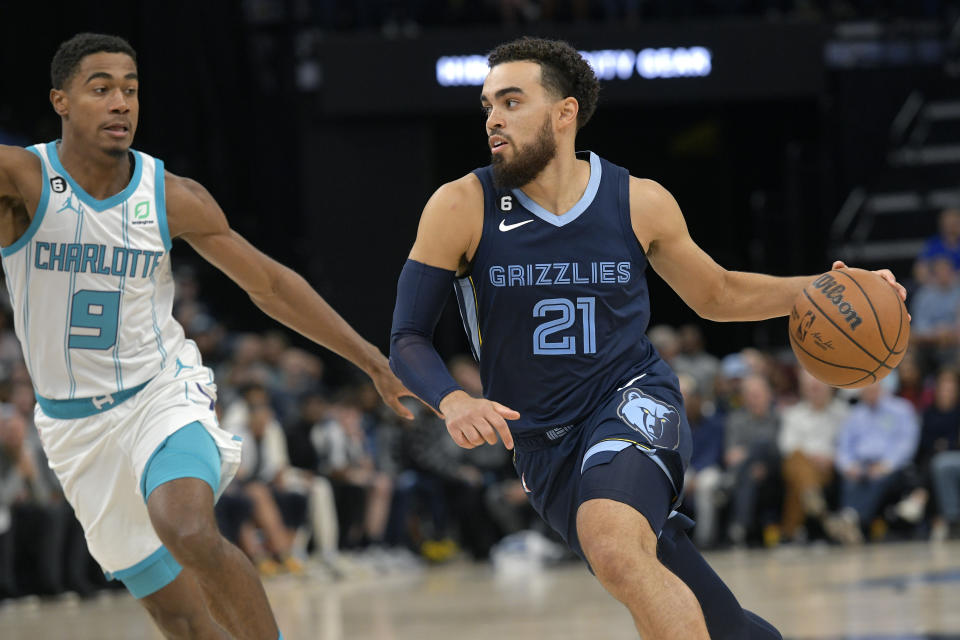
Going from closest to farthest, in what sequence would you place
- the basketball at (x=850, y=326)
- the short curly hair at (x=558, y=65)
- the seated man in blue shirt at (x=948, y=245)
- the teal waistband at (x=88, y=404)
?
1. the short curly hair at (x=558, y=65)
2. the basketball at (x=850, y=326)
3. the teal waistband at (x=88, y=404)
4. the seated man in blue shirt at (x=948, y=245)

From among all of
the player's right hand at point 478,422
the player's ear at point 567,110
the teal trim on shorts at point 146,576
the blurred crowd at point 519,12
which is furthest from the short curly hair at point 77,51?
the blurred crowd at point 519,12

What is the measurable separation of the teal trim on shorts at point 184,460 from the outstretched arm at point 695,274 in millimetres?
1620

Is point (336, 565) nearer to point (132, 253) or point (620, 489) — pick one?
point (132, 253)

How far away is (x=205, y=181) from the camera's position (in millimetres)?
18922

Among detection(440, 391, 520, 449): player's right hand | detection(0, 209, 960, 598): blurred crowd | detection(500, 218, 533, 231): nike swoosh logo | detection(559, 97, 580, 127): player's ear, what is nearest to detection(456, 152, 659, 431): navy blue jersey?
detection(500, 218, 533, 231): nike swoosh logo

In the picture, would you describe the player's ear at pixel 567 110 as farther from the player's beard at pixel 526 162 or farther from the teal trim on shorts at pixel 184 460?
the teal trim on shorts at pixel 184 460

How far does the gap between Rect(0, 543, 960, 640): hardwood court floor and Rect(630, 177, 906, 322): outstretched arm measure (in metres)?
2.75

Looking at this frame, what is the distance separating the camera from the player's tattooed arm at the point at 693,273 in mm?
4367

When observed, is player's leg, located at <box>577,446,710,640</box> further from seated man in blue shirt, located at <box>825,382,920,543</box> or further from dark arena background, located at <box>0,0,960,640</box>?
seated man in blue shirt, located at <box>825,382,920,543</box>

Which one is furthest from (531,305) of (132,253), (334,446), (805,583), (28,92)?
(28,92)

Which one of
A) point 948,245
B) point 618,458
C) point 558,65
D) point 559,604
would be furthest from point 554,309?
point 948,245

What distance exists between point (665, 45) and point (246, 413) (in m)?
8.54

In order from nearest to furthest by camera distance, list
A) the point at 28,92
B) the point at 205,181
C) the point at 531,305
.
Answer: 1. the point at 531,305
2. the point at 205,181
3. the point at 28,92

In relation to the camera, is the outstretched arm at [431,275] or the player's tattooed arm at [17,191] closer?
the outstretched arm at [431,275]
